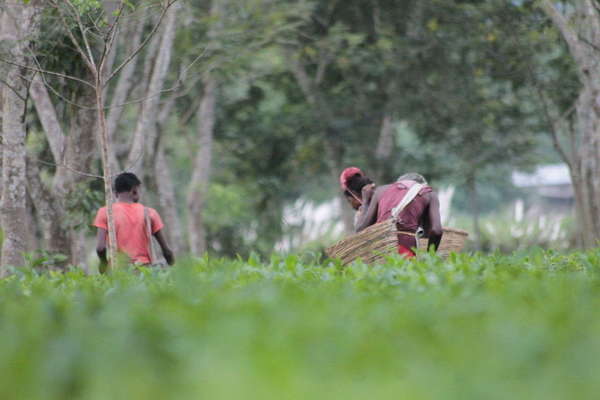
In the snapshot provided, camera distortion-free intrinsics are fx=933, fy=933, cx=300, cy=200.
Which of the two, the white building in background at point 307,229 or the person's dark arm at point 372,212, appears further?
the white building in background at point 307,229

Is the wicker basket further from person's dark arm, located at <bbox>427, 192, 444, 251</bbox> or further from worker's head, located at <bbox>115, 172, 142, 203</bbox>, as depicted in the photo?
worker's head, located at <bbox>115, 172, 142, 203</bbox>

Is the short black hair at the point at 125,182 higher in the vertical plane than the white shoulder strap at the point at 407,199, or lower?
higher

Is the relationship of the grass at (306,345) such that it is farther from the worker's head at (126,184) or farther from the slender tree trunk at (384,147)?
the slender tree trunk at (384,147)

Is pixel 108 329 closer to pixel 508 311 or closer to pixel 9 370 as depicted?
pixel 9 370

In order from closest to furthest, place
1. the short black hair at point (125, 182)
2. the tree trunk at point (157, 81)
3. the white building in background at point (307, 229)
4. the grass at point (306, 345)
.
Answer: the grass at point (306, 345)
the short black hair at point (125, 182)
the tree trunk at point (157, 81)
the white building in background at point (307, 229)

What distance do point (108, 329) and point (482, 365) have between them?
1.19 m

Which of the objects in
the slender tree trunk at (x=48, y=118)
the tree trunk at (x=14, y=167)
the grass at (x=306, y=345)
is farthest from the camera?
the slender tree trunk at (x=48, y=118)

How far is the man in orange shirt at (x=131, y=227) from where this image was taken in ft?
26.9

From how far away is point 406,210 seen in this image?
8078 millimetres

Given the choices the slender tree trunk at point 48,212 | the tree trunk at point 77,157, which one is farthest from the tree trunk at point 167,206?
the slender tree trunk at point 48,212

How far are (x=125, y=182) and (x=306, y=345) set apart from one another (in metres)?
5.85

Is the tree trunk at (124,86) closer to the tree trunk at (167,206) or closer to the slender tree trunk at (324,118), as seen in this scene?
the tree trunk at (167,206)

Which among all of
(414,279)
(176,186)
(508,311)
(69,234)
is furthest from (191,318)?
(176,186)

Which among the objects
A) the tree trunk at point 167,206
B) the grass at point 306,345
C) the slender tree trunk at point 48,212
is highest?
the grass at point 306,345
